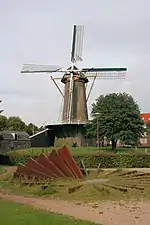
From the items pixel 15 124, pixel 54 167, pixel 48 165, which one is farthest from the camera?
pixel 15 124

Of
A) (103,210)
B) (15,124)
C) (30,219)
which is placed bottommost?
(103,210)

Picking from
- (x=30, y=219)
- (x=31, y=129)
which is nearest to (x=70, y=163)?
(x=30, y=219)

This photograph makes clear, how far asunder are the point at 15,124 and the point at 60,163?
98857 mm

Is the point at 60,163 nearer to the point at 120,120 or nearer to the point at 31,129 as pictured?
the point at 120,120

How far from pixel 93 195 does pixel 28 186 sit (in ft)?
18.1

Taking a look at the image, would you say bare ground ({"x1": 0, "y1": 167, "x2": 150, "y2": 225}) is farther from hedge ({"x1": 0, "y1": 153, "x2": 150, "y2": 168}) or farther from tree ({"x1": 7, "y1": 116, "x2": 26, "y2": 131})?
tree ({"x1": 7, "y1": 116, "x2": 26, "y2": 131})

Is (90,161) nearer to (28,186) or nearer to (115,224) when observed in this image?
(28,186)

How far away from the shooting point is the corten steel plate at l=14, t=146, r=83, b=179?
81.4 feet

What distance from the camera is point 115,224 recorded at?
1195 cm

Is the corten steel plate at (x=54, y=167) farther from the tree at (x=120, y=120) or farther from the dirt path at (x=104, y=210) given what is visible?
the tree at (x=120, y=120)

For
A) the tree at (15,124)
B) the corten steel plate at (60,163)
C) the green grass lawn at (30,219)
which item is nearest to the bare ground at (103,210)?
the green grass lawn at (30,219)

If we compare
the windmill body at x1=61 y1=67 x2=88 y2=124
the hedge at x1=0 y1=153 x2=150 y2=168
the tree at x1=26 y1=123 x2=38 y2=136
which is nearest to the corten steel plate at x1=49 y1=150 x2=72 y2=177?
the hedge at x1=0 y1=153 x2=150 y2=168

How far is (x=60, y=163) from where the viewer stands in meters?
25.1

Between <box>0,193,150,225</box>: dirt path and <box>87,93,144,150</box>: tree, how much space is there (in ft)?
157
